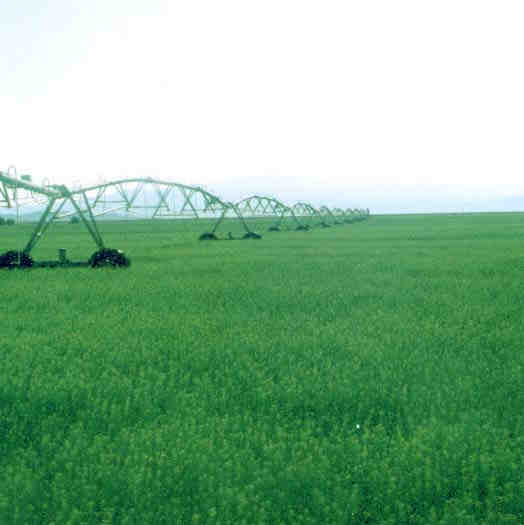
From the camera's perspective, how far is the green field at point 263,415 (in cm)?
337

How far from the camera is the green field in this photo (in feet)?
11.1

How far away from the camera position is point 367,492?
11.6ft

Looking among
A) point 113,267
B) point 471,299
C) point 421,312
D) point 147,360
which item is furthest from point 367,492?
point 113,267

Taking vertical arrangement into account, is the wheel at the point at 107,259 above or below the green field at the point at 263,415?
above

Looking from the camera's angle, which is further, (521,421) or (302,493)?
(521,421)

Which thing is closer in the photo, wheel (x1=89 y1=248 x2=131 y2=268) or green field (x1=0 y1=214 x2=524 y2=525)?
green field (x1=0 y1=214 x2=524 y2=525)

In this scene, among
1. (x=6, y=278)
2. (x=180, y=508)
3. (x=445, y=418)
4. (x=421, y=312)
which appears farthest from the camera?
(x=6, y=278)

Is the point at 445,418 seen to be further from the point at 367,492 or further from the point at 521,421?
the point at 367,492

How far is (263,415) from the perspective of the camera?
4590 mm

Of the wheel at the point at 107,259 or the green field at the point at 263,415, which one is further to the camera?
the wheel at the point at 107,259

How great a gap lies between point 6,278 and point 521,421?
1425 centimetres

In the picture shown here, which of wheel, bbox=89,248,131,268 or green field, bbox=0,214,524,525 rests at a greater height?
wheel, bbox=89,248,131,268

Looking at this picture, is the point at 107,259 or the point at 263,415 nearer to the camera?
the point at 263,415

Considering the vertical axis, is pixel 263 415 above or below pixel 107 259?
below
